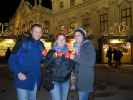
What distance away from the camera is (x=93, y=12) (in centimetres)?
4988

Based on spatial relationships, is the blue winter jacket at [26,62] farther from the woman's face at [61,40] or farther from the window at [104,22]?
the window at [104,22]

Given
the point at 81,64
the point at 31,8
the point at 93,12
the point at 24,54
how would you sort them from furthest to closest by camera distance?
the point at 31,8, the point at 93,12, the point at 81,64, the point at 24,54

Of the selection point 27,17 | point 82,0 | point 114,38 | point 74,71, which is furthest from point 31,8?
point 74,71

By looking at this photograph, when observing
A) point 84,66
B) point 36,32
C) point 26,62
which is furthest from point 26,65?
point 84,66

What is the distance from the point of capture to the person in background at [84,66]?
769cm

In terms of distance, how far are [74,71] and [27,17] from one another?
6149 cm

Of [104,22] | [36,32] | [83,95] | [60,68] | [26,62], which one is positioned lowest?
[83,95]

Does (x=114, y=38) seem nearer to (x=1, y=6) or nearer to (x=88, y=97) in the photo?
(x=1, y=6)

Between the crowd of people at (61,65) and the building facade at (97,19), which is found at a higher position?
the building facade at (97,19)

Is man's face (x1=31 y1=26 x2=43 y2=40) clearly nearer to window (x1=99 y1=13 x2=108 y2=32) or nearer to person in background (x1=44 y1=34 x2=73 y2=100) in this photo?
person in background (x1=44 y1=34 x2=73 y2=100)

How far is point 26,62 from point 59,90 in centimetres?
101

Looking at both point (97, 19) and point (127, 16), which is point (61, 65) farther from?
point (97, 19)

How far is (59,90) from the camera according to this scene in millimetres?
7848

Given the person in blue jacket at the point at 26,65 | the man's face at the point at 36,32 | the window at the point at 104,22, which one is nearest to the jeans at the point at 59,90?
the person in blue jacket at the point at 26,65
